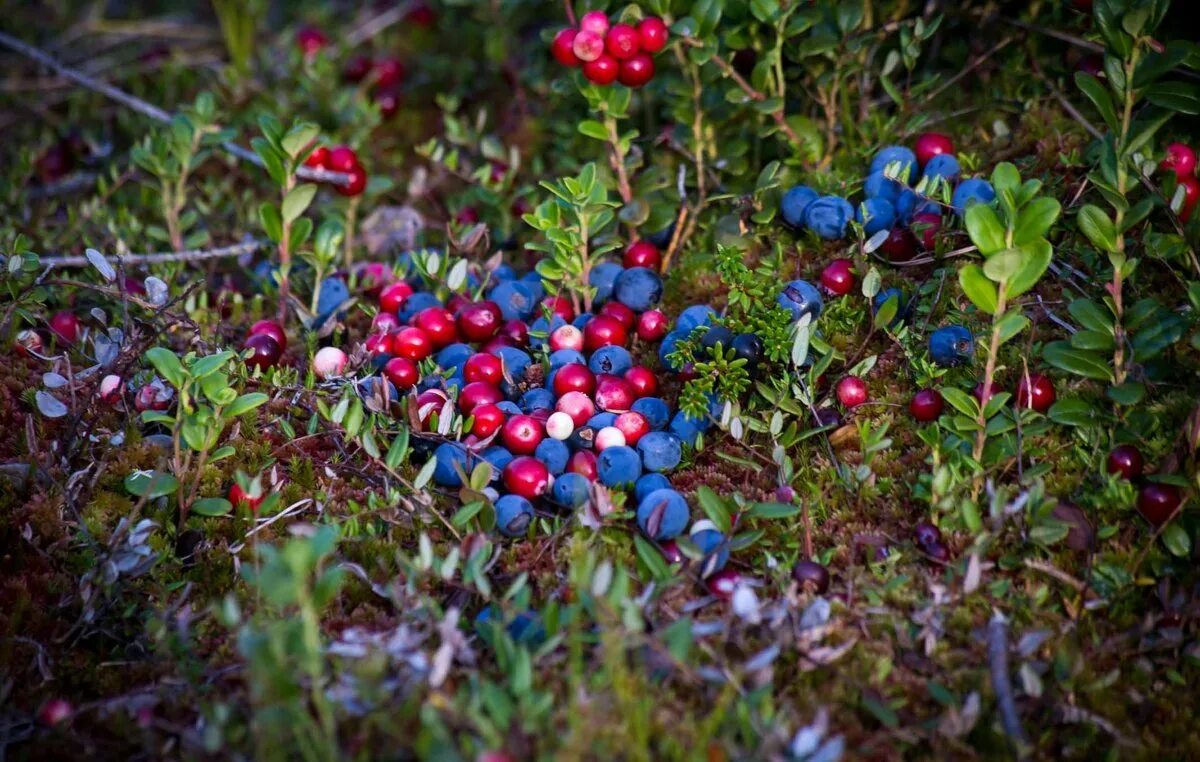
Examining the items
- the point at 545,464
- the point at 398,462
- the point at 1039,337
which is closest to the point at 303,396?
the point at 398,462

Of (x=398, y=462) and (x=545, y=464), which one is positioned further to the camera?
(x=545, y=464)

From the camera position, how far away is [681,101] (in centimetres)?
449

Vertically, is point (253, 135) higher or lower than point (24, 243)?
lower

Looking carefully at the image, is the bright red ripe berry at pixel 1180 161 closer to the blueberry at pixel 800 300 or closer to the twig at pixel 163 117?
the blueberry at pixel 800 300

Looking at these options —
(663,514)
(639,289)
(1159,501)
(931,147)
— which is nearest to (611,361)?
(639,289)

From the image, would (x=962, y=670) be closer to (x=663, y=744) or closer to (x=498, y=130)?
(x=663, y=744)

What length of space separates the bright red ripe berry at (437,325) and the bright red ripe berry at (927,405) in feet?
5.91

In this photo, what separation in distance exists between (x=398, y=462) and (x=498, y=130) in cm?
305

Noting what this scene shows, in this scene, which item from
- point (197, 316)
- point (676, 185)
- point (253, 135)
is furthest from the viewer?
point (253, 135)

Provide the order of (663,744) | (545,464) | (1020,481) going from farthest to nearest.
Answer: (545,464) → (1020,481) → (663,744)

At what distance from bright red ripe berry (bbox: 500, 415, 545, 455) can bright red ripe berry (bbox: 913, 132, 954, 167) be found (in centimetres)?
205

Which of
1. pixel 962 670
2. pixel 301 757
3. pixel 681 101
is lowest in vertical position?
pixel 962 670

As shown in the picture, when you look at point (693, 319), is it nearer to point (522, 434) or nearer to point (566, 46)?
point (522, 434)

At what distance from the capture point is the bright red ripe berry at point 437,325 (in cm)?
385
